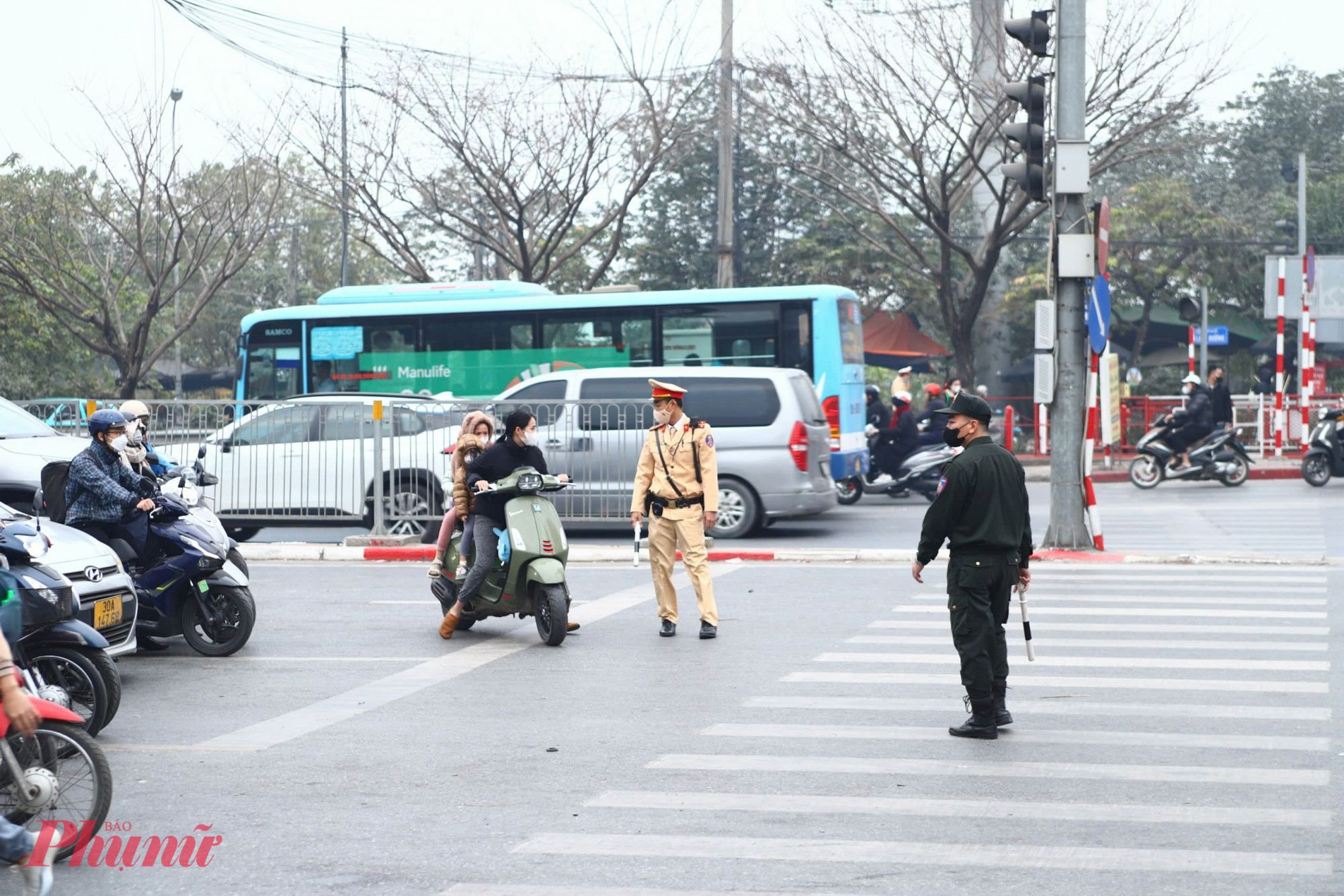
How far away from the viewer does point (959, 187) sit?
89.7 feet

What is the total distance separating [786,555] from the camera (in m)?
14.5

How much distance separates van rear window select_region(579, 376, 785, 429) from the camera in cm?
1623

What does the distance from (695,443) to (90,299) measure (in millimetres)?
29218

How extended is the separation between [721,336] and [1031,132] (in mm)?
7640

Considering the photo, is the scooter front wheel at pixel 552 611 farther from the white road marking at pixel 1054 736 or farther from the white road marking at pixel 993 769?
the white road marking at pixel 993 769

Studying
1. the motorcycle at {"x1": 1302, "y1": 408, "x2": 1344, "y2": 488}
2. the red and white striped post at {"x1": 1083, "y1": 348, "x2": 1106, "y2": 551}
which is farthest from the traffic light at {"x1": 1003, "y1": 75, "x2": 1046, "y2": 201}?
the motorcycle at {"x1": 1302, "y1": 408, "x2": 1344, "y2": 488}

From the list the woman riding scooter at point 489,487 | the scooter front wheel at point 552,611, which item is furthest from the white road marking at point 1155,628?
the woman riding scooter at point 489,487

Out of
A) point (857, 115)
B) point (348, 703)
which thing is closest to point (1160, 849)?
point (348, 703)

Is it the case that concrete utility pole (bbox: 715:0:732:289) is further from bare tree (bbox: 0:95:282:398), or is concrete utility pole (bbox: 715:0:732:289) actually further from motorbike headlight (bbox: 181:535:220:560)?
motorbike headlight (bbox: 181:535:220:560)

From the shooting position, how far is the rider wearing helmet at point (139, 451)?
9984mm

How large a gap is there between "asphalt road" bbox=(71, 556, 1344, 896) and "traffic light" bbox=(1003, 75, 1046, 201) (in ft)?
14.0

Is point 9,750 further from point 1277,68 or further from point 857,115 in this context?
point 1277,68

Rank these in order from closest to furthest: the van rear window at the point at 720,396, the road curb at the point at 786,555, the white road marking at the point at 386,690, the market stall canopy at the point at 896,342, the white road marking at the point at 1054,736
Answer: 1. the white road marking at the point at 1054,736
2. the white road marking at the point at 386,690
3. the road curb at the point at 786,555
4. the van rear window at the point at 720,396
5. the market stall canopy at the point at 896,342

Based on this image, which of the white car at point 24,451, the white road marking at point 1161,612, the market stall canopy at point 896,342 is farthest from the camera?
the market stall canopy at point 896,342
